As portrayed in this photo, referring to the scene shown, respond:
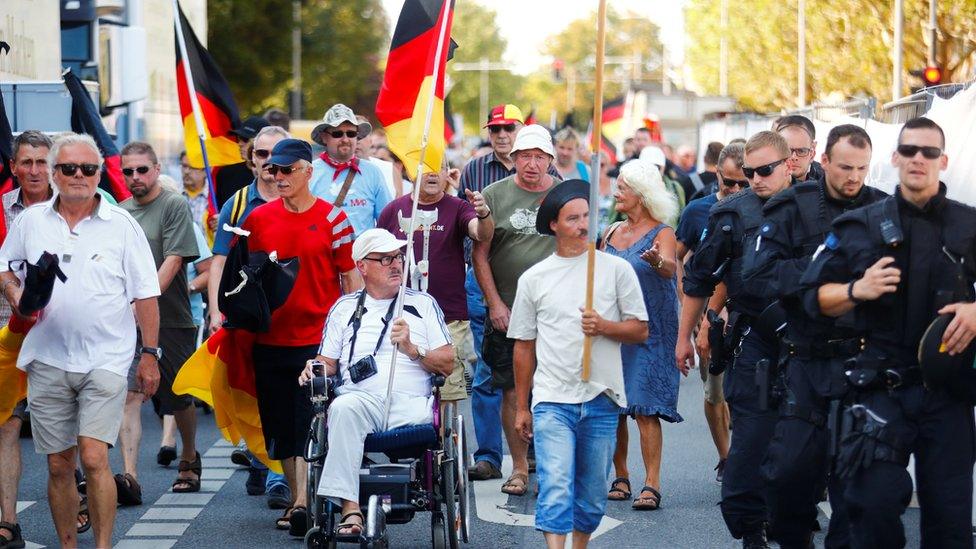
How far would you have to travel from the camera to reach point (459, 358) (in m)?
9.91

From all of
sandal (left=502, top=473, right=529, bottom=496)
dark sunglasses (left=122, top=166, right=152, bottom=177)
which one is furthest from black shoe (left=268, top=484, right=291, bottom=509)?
dark sunglasses (left=122, top=166, right=152, bottom=177)

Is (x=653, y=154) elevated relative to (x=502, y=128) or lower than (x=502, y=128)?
lower

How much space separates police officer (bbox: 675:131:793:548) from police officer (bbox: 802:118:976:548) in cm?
109

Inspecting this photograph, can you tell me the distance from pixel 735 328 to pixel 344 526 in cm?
207

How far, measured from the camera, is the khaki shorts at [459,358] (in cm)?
944

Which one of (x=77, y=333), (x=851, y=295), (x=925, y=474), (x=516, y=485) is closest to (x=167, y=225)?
(x=77, y=333)

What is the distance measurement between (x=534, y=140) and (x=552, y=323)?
2629mm

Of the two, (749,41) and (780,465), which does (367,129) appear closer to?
(780,465)

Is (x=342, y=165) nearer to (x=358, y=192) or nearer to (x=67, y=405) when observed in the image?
(x=358, y=192)

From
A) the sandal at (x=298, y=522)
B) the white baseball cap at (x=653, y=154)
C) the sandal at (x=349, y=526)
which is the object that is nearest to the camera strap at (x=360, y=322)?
the sandal at (x=349, y=526)

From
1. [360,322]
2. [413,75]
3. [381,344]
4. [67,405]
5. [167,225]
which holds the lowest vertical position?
[67,405]

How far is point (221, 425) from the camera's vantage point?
360 inches

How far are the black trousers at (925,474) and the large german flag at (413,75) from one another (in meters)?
3.53

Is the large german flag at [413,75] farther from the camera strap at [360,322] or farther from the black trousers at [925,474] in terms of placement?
the black trousers at [925,474]
